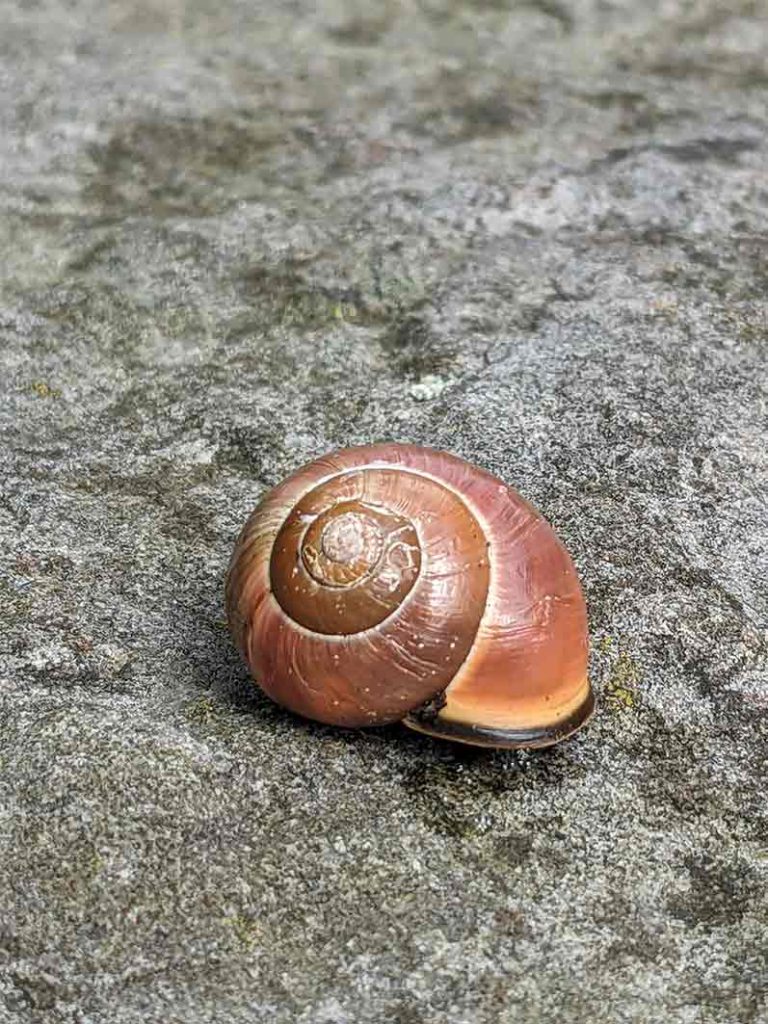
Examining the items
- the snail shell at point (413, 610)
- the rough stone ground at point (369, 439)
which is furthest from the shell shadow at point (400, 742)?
the snail shell at point (413, 610)

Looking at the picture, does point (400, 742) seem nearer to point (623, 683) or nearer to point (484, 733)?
point (484, 733)

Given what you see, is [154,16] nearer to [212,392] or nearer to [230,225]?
[230,225]

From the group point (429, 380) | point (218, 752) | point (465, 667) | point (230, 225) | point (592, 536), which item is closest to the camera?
point (465, 667)

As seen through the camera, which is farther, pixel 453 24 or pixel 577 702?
pixel 453 24

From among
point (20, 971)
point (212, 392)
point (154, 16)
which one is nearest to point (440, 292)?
point (212, 392)

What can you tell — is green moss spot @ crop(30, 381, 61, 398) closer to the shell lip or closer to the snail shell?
the snail shell

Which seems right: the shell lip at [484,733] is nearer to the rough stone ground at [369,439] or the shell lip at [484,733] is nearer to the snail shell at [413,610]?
the snail shell at [413,610]

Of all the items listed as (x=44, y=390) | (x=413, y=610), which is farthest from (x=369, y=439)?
(x=413, y=610)
